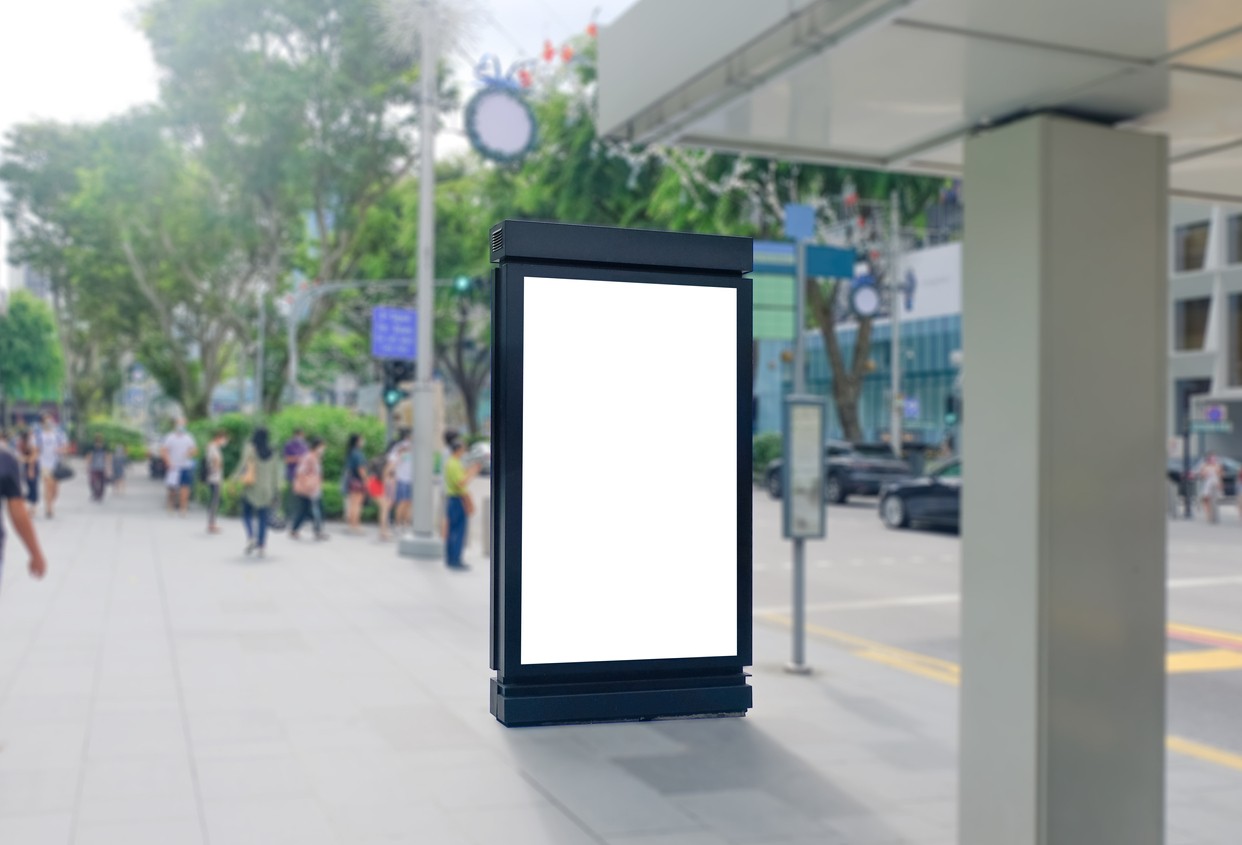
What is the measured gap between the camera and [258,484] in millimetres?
17594

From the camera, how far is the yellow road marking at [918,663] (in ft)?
24.1

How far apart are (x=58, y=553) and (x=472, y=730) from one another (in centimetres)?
1259

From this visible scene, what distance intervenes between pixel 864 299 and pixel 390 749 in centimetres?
2261

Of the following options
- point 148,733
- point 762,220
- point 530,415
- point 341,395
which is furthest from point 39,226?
point 341,395

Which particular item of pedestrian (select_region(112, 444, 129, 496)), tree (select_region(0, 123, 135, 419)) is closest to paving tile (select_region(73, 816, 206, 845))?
tree (select_region(0, 123, 135, 419))

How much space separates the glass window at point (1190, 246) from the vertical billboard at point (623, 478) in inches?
1864

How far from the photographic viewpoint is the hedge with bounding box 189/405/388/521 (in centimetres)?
2392

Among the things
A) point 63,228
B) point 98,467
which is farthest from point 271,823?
point 63,228

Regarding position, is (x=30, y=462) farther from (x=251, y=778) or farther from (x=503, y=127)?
(x=251, y=778)

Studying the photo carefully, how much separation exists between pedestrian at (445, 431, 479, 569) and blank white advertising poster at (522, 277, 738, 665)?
43.7ft

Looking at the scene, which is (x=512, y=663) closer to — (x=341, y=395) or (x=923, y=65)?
(x=923, y=65)

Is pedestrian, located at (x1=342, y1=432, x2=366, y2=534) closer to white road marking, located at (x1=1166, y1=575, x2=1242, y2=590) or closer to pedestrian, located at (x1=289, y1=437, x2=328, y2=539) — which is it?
pedestrian, located at (x1=289, y1=437, x2=328, y2=539)

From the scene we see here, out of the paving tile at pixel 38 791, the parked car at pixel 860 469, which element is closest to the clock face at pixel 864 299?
the parked car at pixel 860 469

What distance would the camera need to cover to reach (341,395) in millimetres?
92812
